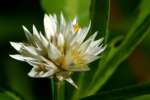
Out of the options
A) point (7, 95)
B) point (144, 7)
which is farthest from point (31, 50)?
point (144, 7)

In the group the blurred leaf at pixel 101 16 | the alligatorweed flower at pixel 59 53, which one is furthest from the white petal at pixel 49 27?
the blurred leaf at pixel 101 16

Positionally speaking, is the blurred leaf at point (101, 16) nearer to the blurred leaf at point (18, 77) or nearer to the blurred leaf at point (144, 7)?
the blurred leaf at point (144, 7)

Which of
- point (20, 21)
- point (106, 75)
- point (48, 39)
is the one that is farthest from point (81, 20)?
point (20, 21)

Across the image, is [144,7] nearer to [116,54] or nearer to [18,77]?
[116,54]

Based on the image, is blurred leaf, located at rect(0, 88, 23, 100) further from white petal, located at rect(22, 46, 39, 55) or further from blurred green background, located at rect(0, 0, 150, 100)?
blurred green background, located at rect(0, 0, 150, 100)

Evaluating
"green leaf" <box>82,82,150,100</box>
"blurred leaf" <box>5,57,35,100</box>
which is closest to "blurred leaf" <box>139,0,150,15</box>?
"green leaf" <box>82,82,150,100</box>

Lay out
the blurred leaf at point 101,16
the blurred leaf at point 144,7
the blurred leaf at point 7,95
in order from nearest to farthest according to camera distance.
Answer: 1. the blurred leaf at point 7,95
2. the blurred leaf at point 101,16
3. the blurred leaf at point 144,7
